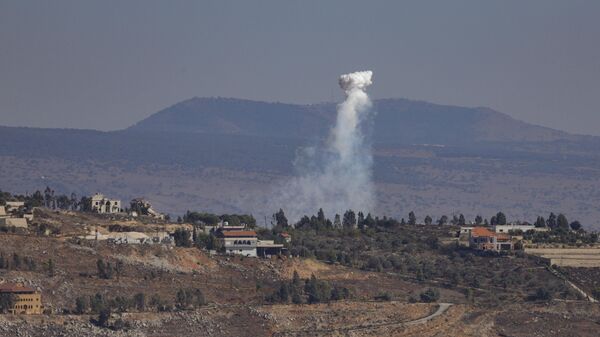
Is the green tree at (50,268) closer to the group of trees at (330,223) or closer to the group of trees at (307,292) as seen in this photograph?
the group of trees at (307,292)

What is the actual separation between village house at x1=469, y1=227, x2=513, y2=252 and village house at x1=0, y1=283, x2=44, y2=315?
48.2 m

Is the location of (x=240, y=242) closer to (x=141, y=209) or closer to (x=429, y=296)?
(x=429, y=296)

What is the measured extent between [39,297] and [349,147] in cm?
6932

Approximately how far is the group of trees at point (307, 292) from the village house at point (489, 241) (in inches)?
995

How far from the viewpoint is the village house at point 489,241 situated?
524ft

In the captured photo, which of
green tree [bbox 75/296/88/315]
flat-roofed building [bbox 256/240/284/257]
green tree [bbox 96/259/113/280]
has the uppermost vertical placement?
flat-roofed building [bbox 256/240/284/257]

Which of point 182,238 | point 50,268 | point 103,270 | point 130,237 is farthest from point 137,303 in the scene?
point 182,238

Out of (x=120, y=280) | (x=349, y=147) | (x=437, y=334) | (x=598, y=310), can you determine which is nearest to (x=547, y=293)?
(x=598, y=310)

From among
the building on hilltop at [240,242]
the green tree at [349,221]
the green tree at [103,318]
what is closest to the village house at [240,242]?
the building on hilltop at [240,242]

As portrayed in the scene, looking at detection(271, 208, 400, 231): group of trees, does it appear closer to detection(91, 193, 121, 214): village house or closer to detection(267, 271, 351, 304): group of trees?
detection(91, 193, 121, 214): village house

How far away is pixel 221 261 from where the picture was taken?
141375 millimetres

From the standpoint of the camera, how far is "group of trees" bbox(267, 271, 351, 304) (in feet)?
430

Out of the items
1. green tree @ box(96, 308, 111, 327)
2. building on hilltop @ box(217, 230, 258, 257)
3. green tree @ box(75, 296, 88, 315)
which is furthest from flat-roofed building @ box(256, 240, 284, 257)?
green tree @ box(96, 308, 111, 327)

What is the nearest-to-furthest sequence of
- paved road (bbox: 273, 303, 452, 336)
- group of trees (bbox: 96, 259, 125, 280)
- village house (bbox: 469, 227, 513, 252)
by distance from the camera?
paved road (bbox: 273, 303, 452, 336) < group of trees (bbox: 96, 259, 125, 280) < village house (bbox: 469, 227, 513, 252)
